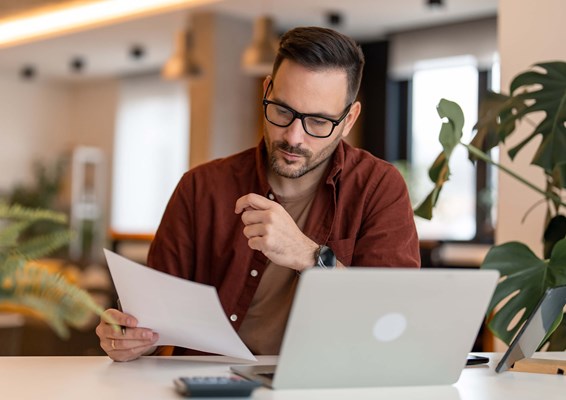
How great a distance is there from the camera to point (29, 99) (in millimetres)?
11938

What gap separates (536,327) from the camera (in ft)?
5.55

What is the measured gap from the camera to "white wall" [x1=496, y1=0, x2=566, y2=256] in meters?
2.69

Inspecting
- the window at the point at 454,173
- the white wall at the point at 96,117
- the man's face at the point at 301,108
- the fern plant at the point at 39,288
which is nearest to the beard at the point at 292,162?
the man's face at the point at 301,108

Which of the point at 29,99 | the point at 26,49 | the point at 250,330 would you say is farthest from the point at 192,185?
the point at 29,99

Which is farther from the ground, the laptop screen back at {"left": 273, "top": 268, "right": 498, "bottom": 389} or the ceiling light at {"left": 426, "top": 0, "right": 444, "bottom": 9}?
the ceiling light at {"left": 426, "top": 0, "right": 444, "bottom": 9}

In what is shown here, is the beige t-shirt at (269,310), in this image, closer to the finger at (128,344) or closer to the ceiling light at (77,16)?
the finger at (128,344)

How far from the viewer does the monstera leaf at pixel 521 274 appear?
1.98 m

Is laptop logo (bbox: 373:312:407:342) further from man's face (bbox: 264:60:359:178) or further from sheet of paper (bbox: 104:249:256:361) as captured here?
man's face (bbox: 264:60:359:178)

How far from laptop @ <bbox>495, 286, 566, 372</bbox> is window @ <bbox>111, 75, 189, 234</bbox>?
9125 millimetres

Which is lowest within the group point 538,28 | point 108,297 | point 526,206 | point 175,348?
point 108,297

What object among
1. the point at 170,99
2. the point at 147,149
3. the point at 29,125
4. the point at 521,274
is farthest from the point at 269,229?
the point at 29,125

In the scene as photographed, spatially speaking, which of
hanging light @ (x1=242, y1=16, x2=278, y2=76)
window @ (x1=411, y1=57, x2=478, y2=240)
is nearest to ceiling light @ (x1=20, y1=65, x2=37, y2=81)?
window @ (x1=411, y1=57, x2=478, y2=240)

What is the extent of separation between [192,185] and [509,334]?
2.67 ft

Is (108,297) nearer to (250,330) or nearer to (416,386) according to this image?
(250,330)
